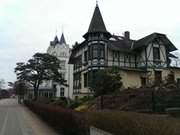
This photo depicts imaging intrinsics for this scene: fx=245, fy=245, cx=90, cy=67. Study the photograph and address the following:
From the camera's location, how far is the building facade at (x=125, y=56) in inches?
1185

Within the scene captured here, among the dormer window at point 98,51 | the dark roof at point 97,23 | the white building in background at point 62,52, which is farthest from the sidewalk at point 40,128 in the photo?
the white building in background at point 62,52

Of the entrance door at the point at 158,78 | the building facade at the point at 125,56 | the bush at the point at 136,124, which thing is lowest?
the bush at the point at 136,124

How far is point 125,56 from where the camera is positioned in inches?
1281

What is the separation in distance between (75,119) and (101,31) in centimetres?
2172

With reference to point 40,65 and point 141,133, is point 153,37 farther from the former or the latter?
point 141,133

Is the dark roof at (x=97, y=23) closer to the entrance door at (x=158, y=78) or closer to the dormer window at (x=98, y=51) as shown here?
the dormer window at (x=98, y=51)

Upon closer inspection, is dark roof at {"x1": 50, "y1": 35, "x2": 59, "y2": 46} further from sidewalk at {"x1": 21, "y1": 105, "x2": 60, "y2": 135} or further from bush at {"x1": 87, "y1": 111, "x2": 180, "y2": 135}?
bush at {"x1": 87, "y1": 111, "x2": 180, "y2": 135}

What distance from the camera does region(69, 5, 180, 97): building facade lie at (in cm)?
3009

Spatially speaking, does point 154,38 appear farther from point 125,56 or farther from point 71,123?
point 71,123

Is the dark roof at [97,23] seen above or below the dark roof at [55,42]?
below

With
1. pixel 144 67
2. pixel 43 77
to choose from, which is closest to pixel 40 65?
pixel 43 77

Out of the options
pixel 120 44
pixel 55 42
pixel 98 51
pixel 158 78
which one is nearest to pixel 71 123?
pixel 158 78

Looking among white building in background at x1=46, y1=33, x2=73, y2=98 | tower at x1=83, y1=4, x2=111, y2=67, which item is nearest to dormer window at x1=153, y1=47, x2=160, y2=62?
tower at x1=83, y1=4, x2=111, y2=67

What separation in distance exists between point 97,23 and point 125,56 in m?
5.71
